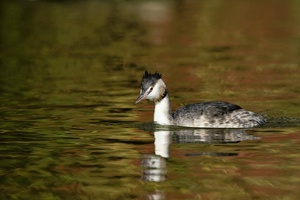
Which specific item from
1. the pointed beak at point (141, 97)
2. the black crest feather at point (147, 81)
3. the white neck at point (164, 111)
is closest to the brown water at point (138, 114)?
the white neck at point (164, 111)

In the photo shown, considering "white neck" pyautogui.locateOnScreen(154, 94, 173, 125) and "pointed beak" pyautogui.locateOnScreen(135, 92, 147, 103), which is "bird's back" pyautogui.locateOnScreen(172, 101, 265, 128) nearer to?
"white neck" pyautogui.locateOnScreen(154, 94, 173, 125)

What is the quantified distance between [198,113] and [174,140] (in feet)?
4.54

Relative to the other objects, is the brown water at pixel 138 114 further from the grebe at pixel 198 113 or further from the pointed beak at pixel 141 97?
the pointed beak at pixel 141 97

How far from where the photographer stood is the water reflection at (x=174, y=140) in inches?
723

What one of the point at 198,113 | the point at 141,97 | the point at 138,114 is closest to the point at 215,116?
the point at 198,113

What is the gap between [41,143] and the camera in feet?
72.5

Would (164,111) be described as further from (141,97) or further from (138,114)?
(138,114)

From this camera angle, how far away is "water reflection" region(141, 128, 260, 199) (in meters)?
18.4

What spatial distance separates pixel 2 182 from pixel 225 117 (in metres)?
7.00

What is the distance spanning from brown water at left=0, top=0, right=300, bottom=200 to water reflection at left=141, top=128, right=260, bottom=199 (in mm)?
26

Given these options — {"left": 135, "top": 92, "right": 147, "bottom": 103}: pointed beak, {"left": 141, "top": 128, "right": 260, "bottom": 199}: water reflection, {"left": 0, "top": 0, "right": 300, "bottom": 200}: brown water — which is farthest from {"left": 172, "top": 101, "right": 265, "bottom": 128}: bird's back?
{"left": 135, "top": 92, "right": 147, "bottom": 103}: pointed beak

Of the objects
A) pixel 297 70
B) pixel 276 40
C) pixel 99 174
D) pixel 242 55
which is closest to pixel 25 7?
pixel 276 40

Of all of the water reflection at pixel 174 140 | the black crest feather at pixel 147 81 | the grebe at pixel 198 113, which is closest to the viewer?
the water reflection at pixel 174 140

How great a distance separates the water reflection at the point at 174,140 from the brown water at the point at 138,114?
0.03 metres
